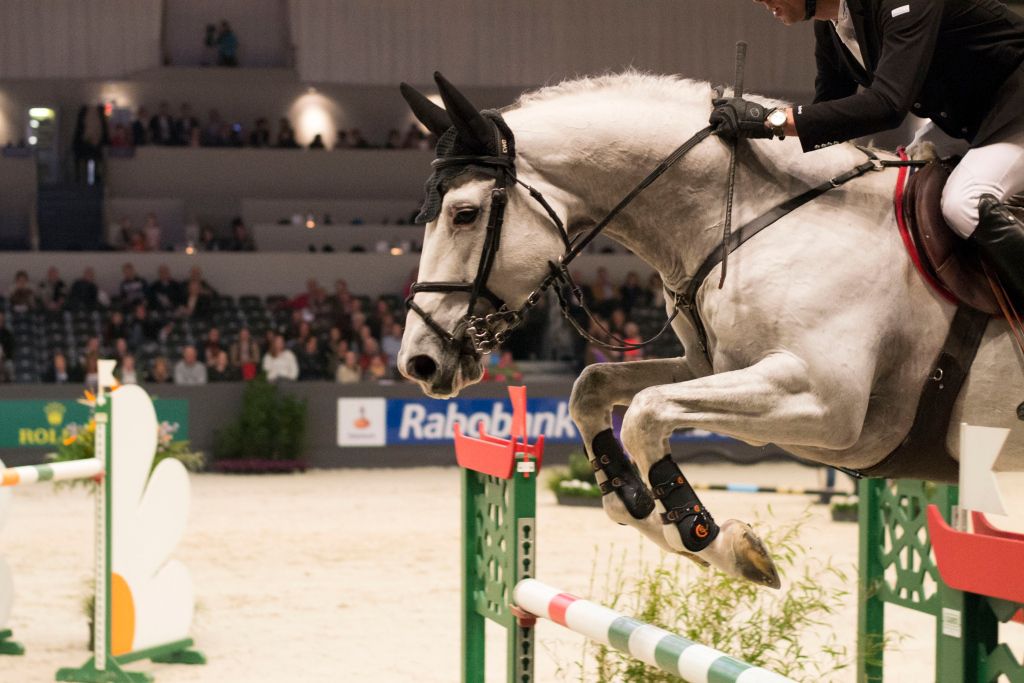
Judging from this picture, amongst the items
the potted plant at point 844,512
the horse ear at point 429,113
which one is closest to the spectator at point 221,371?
the potted plant at point 844,512

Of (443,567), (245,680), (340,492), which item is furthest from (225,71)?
(245,680)

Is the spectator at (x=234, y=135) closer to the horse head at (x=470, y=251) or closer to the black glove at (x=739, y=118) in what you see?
the horse head at (x=470, y=251)

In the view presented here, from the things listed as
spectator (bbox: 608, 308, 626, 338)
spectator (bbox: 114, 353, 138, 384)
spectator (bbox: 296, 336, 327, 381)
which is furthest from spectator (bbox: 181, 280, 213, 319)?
spectator (bbox: 608, 308, 626, 338)

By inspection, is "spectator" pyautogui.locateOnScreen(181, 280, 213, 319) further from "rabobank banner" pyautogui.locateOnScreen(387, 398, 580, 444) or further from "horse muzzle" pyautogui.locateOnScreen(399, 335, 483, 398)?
"horse muzzle" pyautogui.locateOnScreen(399, 335, 483, 398)

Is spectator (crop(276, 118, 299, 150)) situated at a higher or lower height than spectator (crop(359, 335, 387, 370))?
higher

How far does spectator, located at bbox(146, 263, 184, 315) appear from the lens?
1525 cm

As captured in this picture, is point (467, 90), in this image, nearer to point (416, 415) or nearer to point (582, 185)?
point (416, 415)

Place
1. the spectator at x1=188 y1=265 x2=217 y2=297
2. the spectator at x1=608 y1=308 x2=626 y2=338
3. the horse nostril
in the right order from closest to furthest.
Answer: the horse nostril, the spectator at x1=608 y1=308 x2=626 y2=338, the spectator at x1=188 y1=265 x2=217 y2=297

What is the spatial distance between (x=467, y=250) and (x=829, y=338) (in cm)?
85

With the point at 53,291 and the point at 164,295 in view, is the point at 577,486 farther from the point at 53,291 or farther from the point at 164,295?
the point at 53,291

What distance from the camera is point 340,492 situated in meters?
11.1

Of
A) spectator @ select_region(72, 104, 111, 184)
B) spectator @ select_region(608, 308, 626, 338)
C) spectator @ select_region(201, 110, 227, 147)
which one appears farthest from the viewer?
spectator @ select_region(201, 110, 227, 147)

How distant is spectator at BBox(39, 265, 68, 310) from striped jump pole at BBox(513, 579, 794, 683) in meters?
13.0

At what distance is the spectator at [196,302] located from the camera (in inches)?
599
